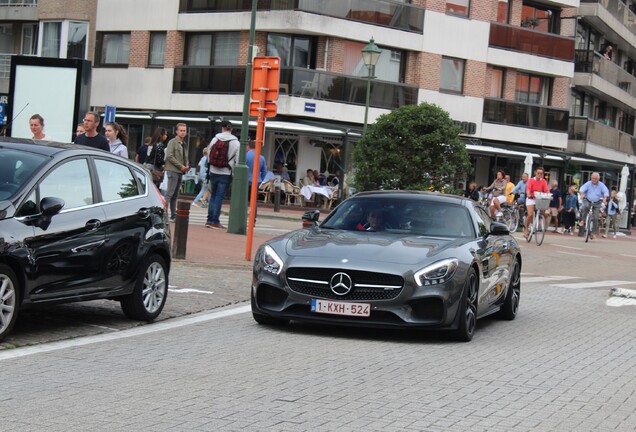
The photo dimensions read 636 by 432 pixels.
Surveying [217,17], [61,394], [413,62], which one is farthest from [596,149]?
[61,394]

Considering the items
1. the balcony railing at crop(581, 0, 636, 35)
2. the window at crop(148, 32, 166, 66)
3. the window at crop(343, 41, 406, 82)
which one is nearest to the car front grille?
the window at crop(343, 41, 406, 82)

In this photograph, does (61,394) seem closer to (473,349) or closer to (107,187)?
(107,187)

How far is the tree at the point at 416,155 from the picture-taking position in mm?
26062

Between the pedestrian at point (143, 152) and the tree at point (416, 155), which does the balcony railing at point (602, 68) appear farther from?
the pedestrian at point (143, 152)

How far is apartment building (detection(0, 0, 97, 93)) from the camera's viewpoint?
50.7 meters

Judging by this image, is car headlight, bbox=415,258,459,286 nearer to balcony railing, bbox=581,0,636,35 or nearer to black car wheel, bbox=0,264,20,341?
black car wheel, bbox=0,264,20,341

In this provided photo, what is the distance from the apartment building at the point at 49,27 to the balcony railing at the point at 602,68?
23055 millimetres

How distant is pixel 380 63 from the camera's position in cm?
4706

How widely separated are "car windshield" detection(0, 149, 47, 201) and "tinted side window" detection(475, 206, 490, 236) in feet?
15.0

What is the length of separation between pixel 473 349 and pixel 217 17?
3704 cm

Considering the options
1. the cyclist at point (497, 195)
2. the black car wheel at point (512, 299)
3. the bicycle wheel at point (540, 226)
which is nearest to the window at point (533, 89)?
the cyclist at point (497, 195)

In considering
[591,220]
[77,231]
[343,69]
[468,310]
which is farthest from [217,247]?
[343,69]

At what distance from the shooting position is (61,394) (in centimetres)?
733

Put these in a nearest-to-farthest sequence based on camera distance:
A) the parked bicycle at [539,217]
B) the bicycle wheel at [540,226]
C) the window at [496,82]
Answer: the parked bicycle at [539,217] < the bicycle wheel at [540,226] < the window at [496,82]
